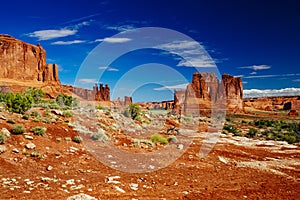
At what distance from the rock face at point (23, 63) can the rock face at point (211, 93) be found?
6467 cm

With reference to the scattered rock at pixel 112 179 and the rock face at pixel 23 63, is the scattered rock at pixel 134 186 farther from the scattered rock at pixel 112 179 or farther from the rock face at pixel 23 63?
the rock face at pixel 23 63

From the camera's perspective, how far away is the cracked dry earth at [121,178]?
6.21 meters

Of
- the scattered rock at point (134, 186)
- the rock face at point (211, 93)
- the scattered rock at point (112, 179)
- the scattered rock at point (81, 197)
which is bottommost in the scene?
the scattered rock at point (134, 186)

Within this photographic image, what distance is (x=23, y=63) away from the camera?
102 metres

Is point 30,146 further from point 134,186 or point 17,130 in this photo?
point 134,186

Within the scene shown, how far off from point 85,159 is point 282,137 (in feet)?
71.1

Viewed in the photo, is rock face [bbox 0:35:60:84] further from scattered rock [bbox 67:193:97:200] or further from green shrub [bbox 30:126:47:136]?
scattered rock [bbox 67:193:97:200]

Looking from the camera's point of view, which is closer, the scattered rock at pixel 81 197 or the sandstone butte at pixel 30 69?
the scattered rock at pixel 81 197

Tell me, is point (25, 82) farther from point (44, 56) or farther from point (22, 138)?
point (22, 138)

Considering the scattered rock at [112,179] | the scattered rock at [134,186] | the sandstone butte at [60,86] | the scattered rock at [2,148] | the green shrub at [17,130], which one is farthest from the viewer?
the sandstone butte at [60,86]

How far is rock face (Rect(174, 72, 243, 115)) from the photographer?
70000 mm

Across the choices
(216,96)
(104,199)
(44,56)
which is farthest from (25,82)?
(104,199)

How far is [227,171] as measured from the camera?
31.1 ft

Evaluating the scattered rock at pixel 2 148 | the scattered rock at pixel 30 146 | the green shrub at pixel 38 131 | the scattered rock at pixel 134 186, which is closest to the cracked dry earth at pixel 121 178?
the scattered rock at pixel 134 186
